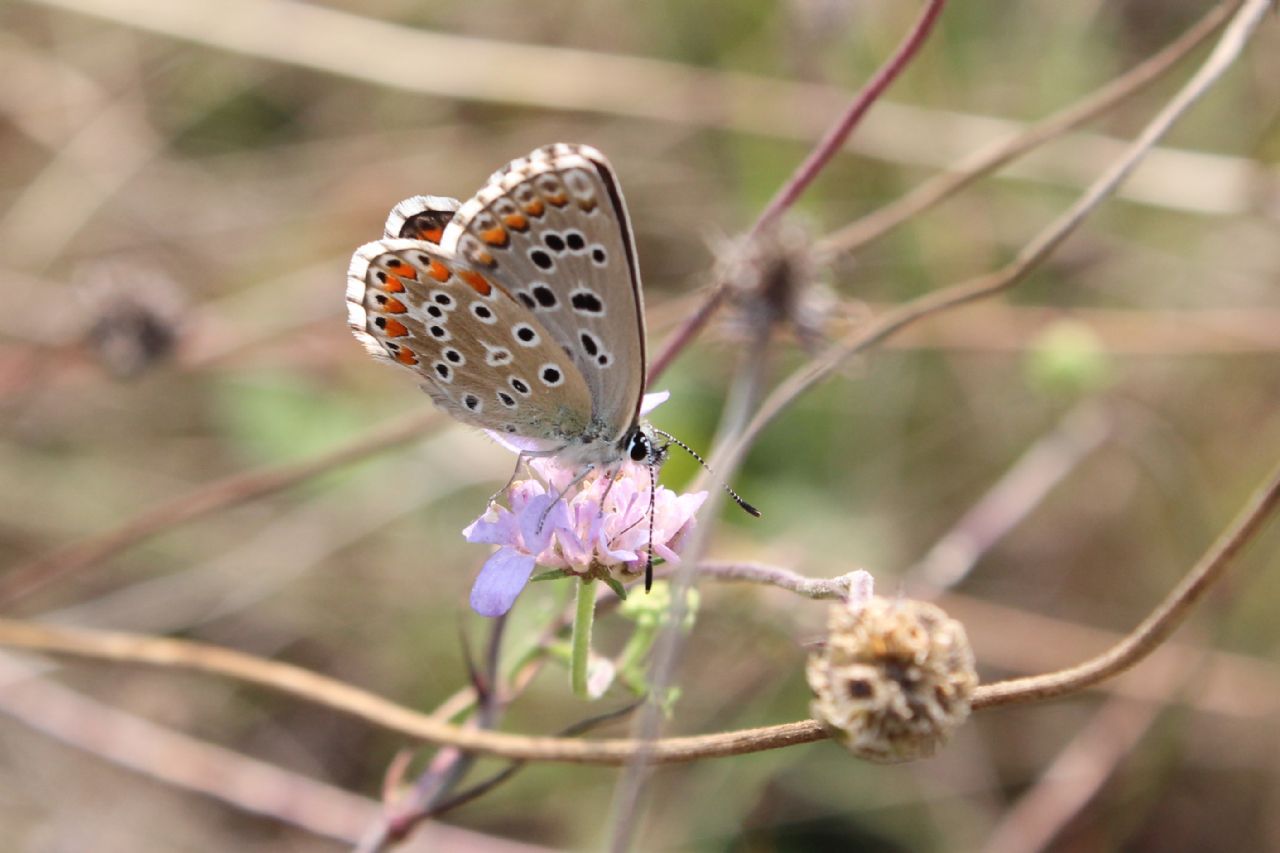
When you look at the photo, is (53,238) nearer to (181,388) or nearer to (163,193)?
(163,193)

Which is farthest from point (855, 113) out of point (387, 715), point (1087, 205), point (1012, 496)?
point (1012, 496)

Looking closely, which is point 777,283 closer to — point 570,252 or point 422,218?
point 570,252

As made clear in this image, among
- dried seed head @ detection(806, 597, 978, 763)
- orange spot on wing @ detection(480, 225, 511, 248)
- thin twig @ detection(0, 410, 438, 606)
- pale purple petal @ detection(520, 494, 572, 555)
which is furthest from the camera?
thin twig @ detection(0, 410, 438, 606)

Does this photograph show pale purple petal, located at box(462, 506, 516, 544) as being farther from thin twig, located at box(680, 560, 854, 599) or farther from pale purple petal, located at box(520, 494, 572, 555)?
thin twig, located at box(680, 560, 854, 599)

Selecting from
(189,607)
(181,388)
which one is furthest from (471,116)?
(189,607)

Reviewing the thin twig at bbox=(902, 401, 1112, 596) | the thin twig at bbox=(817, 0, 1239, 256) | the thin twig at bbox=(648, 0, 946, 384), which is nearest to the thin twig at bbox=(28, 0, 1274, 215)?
the thin twig at bbox=(902, 401, 1112, 596)

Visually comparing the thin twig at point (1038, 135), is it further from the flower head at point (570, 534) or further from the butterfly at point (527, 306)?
the flower head at point (570, 534)
